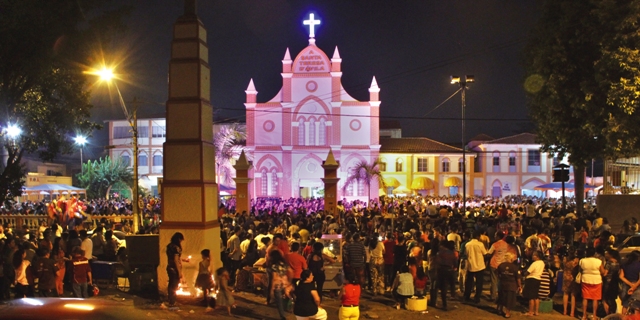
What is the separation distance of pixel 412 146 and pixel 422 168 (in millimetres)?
2255

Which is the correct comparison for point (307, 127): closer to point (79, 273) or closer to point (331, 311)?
point (331, 311)

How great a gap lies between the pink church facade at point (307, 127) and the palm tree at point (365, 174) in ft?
2.51

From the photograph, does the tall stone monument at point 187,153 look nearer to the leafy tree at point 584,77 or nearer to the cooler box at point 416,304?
the cooler box at point 416,304

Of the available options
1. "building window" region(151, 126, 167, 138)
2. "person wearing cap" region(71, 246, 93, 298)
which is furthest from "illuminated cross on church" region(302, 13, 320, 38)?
"person wearing cap" region(71, 246, 93, 298)

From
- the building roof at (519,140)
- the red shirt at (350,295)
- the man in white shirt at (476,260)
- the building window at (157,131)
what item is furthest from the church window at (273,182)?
the red shirt at (350,295)

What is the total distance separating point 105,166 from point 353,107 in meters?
21.7

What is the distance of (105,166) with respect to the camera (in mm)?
48594

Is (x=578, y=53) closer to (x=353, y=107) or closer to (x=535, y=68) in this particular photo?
(x=535, y=68)

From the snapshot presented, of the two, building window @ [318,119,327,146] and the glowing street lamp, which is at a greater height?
building window @ [318,119,327,146]

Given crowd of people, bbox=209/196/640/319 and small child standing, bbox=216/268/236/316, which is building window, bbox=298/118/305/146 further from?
small child standing, bbox=216/268/236/316

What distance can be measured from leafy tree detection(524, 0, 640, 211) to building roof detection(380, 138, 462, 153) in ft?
91.3

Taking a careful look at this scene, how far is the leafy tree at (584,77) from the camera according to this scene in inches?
643

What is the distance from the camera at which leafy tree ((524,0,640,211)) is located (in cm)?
1634

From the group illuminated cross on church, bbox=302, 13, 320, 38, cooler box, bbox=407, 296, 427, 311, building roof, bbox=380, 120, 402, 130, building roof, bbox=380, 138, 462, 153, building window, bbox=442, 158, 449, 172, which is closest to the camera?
cooler box, bbox=407, 296, 427, 311
